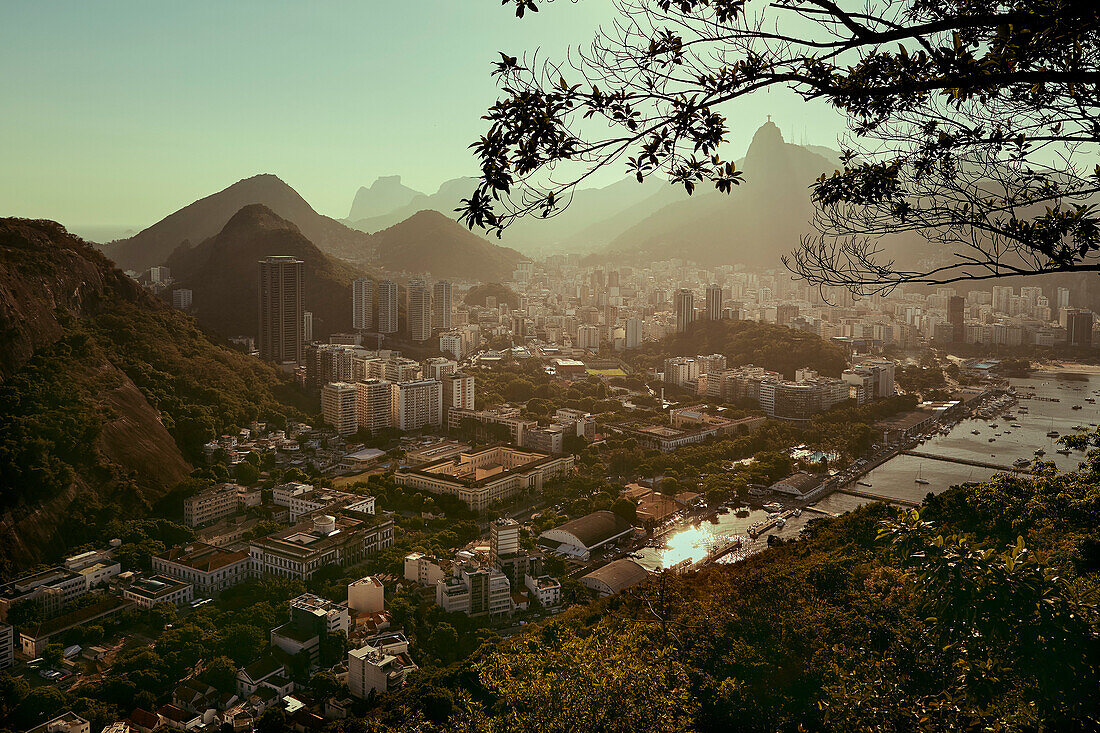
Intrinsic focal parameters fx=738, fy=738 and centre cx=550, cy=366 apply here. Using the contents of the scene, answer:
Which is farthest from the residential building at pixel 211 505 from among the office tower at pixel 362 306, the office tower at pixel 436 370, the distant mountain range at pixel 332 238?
the distant mountain range at pixel 332 238

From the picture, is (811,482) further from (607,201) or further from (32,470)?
(607,201)

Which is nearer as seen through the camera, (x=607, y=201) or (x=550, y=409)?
(x=550, y=409)

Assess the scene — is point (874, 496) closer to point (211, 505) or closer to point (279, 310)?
point (211, 505)

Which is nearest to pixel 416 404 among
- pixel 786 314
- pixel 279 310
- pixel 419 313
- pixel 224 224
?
pixel 279 310

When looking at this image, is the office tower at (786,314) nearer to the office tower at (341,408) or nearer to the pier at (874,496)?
the pier at (874,496)

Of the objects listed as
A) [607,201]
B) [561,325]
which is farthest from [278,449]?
[607,201]

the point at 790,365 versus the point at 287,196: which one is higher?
the point at 287,196

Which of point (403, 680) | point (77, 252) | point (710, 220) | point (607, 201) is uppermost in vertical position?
point (607, 201)
